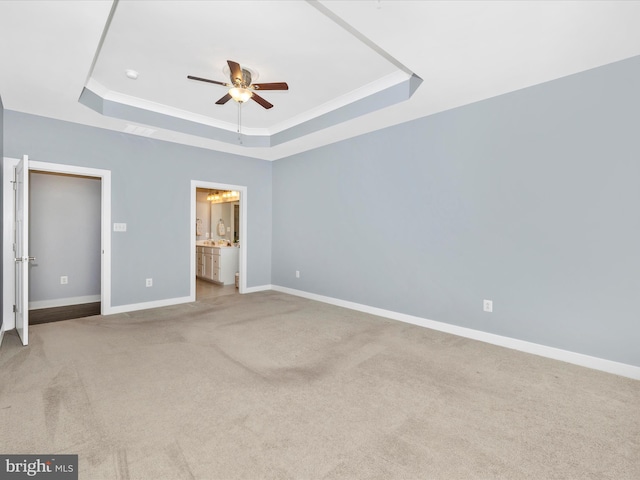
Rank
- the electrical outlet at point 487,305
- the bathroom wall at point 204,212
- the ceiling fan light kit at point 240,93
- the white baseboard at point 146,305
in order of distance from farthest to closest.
→ the bathroom wall at point 204,212 < the white baseboard at point 146,305 < the electrical outlet at point 487,305 < the ceiling fan light kit at point 240,93

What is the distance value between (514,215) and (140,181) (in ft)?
16.6

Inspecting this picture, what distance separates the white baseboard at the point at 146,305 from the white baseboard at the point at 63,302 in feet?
4.51

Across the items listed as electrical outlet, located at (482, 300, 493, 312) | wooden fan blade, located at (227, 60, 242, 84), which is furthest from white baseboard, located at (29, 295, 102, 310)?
electrical outlet, located at (482, 300, 493, 312)

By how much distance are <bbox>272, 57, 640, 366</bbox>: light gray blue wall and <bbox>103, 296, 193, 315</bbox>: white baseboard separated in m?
2.77

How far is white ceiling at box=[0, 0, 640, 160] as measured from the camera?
86.2 inches

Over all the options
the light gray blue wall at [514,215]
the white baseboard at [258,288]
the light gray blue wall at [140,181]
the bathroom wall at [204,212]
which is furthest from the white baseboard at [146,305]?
the bathroom wall at [204,212]

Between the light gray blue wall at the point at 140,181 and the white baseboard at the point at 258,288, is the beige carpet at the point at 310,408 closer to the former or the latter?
the light gray blue wall at the point at 140,181

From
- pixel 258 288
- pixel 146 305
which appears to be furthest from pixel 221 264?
pixel 146 305

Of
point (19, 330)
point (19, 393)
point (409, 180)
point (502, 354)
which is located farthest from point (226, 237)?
point (502, 354)

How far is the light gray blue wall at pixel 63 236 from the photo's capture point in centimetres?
503

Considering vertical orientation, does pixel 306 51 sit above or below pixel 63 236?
above

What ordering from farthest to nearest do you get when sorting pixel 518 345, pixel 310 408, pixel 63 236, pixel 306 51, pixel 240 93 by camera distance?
pixel 63 236, pixel 518 345, pixel 240 93, pixel 306 51, pixel 310 408

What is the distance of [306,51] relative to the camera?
3.01 meters

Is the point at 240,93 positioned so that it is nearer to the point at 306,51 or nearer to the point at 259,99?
the point at 259,99
